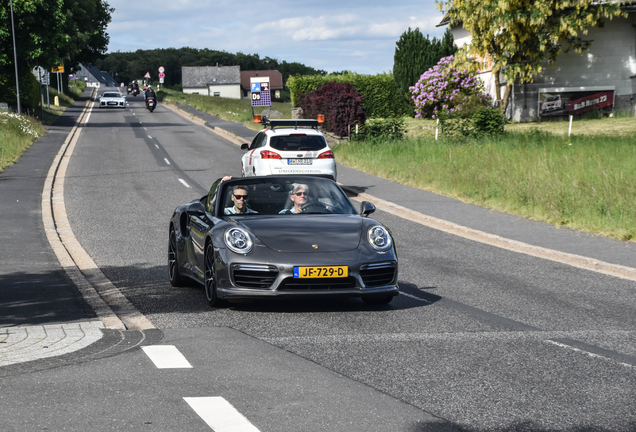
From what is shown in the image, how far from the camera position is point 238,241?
8023 millimetres

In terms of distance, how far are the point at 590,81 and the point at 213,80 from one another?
13943 centimetres

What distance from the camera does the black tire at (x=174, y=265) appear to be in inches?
384

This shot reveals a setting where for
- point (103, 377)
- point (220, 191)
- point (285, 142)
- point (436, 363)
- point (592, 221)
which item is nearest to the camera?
point (103, 377)

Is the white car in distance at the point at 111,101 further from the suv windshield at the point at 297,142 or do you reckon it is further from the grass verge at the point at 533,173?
the suv windshield at the point at 297,142

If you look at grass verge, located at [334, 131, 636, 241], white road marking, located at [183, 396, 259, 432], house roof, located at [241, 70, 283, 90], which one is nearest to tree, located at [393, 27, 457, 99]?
grass verge, located at [334, 131, 636, 241]

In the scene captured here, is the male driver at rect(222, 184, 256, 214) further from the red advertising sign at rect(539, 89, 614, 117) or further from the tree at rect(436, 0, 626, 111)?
the red advertising sign at rect(539, 89, 614, 117)

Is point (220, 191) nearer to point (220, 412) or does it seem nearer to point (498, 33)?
point (220, 412)

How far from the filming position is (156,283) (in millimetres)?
10102

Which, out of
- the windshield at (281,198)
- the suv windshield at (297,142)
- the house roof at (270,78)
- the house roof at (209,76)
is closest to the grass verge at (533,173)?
the suv windshield at (297,142)

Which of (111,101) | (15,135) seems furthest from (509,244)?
(111,101)

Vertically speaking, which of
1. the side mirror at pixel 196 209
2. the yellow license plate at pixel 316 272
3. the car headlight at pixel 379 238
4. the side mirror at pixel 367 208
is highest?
the side mirror at pixel 367 208

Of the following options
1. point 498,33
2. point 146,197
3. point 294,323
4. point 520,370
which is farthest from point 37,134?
point 520,370

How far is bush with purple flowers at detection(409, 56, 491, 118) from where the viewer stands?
140 ft

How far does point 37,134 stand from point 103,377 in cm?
3416
